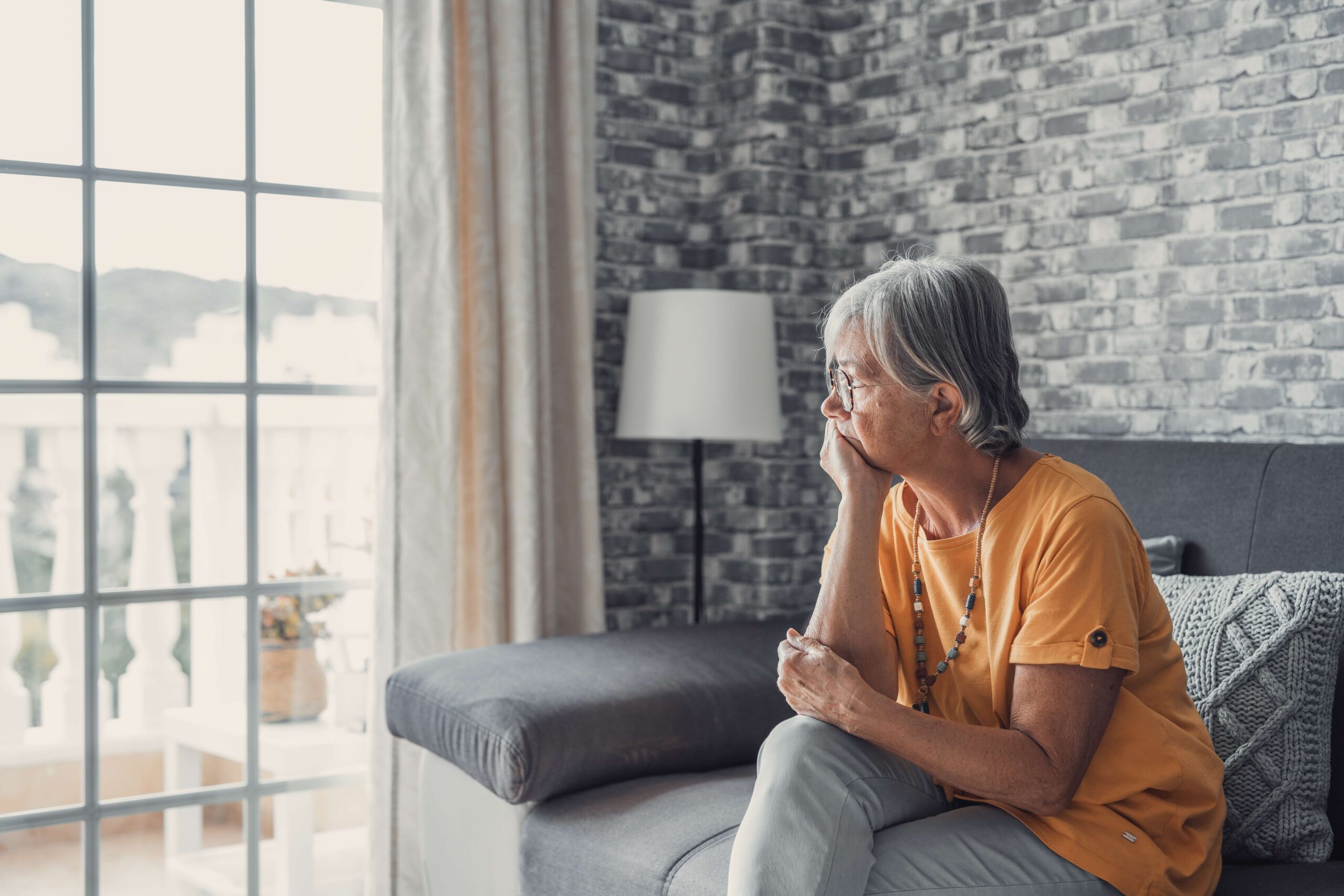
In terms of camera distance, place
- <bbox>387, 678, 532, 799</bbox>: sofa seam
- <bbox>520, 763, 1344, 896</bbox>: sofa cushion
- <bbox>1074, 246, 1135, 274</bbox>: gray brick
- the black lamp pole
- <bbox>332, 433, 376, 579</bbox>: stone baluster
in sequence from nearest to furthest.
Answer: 1. <bbox>520, 763, 1344, 896</bbox>: sofa cushion
2. <bbox>387, 678, 532, 799</bbox>: sofa seam
3. <bbox>1074, 246, 1135, 274</bbox>: gray brick
4. <bbox>332, 433, 376, 579</bbox>: stone baluster
5. the black lamp pole

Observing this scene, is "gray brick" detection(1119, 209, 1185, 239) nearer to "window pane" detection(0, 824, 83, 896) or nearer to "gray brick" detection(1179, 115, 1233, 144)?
"gray brick" detection(1179, 115, 1233, 144)

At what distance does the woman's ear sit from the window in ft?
5.54

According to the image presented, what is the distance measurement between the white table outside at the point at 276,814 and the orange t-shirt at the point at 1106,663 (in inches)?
70.0

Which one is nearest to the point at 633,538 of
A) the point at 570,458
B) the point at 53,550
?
the point at 570,458

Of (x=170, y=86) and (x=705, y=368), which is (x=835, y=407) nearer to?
(x=705, y=368)

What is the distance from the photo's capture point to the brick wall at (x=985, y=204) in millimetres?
2455

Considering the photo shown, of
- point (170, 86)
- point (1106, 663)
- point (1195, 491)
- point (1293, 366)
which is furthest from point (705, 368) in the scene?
point (1106, 663)

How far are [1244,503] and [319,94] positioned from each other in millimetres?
2160

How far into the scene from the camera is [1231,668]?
182 cm

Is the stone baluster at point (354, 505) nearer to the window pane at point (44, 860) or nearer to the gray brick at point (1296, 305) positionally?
the window pane at point (44, 860)

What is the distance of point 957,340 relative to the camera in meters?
1.60

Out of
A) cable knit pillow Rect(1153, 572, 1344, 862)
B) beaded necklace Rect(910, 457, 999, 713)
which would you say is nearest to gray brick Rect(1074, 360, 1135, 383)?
cable knit pillow Rect(1153, 572, 1344, 862)

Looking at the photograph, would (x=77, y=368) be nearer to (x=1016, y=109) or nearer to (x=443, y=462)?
(x=443, y=462)

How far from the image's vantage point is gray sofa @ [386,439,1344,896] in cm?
193
